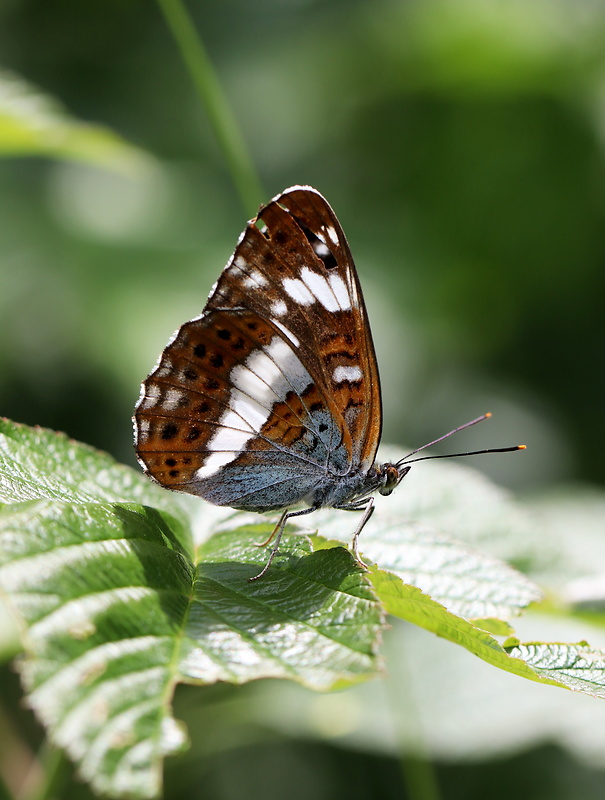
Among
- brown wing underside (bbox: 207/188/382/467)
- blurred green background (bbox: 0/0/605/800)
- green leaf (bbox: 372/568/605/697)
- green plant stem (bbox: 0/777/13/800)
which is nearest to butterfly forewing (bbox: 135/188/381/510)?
brown wing underside (bbox: 207/188/382/467)

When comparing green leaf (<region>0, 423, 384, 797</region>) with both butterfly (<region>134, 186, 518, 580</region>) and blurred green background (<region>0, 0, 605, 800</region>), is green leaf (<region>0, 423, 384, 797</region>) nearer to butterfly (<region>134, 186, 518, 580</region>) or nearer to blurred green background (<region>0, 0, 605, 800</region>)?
butterfly (<region>134, 186, 518, 580</region>)

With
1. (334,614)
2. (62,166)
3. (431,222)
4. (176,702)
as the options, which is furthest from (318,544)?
(62,166)

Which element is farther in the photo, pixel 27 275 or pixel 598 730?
pixel 27 275

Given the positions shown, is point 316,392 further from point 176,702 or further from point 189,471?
point 176,702

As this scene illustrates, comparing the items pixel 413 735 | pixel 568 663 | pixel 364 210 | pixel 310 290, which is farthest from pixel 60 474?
pixel 364 210

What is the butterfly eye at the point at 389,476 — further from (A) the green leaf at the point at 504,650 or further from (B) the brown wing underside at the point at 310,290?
(A) the green leaf at the point at 504,650
